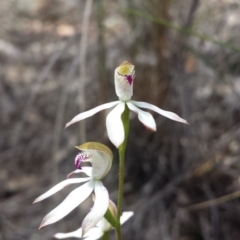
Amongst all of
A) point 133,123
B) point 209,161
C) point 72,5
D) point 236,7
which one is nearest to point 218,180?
point 209,161

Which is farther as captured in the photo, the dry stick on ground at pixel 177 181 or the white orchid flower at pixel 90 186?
the dry stick on ground at pixel 177 181

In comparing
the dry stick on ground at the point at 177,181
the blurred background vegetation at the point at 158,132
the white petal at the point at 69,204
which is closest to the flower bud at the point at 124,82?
the white petal at the point at 69,204

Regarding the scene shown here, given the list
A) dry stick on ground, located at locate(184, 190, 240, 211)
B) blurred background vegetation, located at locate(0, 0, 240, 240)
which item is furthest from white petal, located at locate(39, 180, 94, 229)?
dry stick on ground, located at locate(184, 190, 240, 211)

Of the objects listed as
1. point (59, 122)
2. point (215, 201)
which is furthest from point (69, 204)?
point (215, 201)

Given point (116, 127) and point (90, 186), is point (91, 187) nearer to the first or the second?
point (90, 186)

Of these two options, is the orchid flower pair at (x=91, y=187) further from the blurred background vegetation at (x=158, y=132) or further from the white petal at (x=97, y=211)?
the blurred background vegetation at (x=158, y=132)

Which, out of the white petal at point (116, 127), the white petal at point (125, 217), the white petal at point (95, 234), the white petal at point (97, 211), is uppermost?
the white petal at point (116, 127)
